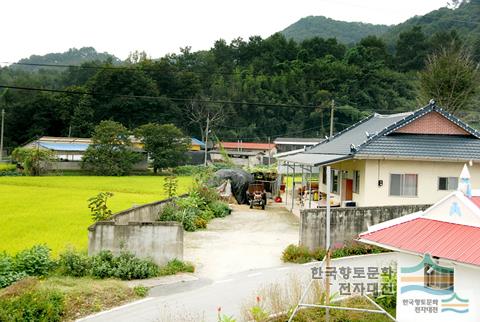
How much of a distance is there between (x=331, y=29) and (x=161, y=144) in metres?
73.0

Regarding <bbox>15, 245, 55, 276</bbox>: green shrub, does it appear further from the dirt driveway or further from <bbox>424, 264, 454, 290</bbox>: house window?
<bbox>424, 264, 454, 290</bbox>: house window

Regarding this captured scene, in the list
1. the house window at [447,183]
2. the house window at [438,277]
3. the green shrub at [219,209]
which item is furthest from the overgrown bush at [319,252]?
the green shrub at [219,209]

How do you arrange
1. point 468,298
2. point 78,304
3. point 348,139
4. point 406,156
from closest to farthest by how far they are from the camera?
point 468,298 → point 78,304 → point 406,156 → point 348,139

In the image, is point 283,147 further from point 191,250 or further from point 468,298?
point 468,298

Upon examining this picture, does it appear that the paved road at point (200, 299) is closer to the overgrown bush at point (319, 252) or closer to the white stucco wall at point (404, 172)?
the overgrown bush at point (319, 252)

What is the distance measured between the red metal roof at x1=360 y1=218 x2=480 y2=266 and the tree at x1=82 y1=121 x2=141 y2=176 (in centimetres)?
4323

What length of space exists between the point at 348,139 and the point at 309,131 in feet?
186

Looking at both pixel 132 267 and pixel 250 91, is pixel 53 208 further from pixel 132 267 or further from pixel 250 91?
pixel 250 91

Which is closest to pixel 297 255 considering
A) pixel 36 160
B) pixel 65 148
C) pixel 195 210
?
pixel 195 210

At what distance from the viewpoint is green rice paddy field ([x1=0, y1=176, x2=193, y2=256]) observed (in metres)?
17.4

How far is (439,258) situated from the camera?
8.55 metres

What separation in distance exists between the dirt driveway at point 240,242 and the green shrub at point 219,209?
0.36 metres

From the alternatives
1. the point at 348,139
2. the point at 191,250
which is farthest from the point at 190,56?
the point at 191,250

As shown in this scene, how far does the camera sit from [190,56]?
91312 millimetres
